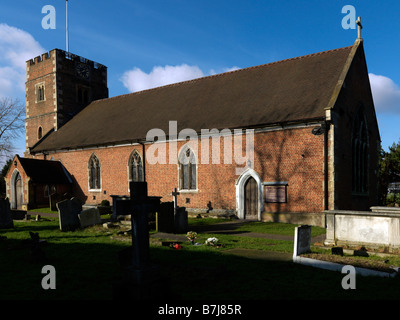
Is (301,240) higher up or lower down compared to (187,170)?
lower down

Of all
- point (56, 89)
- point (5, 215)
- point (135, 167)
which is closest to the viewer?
point (5, 215)

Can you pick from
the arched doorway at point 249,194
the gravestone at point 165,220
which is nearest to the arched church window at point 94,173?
the arched doorway at point 249,194

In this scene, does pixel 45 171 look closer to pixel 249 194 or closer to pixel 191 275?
pixel 249 194

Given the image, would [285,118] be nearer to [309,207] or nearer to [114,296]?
[309,207]

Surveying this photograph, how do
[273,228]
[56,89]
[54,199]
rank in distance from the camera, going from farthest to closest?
[56,89] < [54,199] < [273,228]

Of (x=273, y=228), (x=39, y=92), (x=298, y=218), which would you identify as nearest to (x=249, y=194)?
(x=298, y=218)

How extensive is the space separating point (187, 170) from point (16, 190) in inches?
599

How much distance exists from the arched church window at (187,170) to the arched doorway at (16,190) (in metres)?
14.0

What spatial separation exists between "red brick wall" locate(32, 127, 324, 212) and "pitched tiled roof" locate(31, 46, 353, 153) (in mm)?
992

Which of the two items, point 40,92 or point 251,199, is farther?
point 40,92

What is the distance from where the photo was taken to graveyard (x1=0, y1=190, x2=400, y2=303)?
19.5 ft

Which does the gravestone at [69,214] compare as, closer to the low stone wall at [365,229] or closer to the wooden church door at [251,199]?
the wooden church door at [251,199]

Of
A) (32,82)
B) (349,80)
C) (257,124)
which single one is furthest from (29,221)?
(32,82)

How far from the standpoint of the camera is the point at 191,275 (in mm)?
7129
